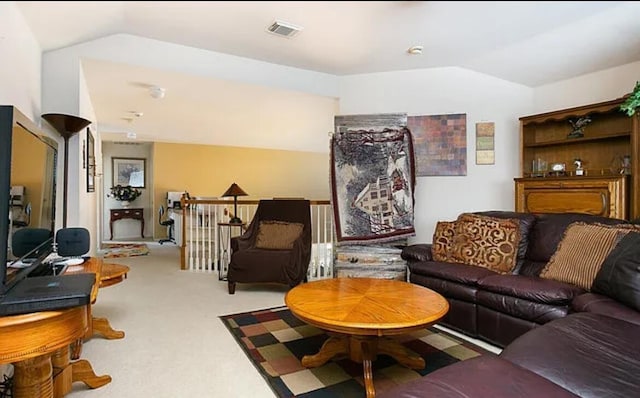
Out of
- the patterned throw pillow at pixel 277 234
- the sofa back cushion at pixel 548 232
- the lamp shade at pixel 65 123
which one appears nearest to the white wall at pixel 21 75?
the lamp shade at pixel 65 123

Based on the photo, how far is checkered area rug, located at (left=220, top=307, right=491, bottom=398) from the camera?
1887mm

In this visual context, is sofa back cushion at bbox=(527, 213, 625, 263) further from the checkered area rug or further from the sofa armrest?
the checkered area rug

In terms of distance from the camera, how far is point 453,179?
3.81 m

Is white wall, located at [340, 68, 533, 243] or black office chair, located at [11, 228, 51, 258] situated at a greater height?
white wall, located at [340, 68, 533, 243]

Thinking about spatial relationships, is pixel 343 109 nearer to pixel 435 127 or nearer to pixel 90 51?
pixel 435 127

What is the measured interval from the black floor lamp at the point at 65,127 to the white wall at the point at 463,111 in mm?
2746

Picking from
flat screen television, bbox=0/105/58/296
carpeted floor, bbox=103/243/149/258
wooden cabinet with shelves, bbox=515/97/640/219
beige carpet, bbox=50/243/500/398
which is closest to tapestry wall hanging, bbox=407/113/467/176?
wooden cabinet with shelves, bbox=515/97/640/219

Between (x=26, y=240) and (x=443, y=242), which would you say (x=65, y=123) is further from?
(x=443, y=242)

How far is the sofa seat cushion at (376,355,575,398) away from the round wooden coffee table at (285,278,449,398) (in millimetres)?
481

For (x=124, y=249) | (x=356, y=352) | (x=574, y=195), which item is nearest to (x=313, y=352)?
(x=356, y=352)

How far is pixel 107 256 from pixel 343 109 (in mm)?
4520

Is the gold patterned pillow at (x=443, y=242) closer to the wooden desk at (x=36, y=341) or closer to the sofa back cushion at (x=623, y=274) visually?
the sofa back cushion at (x=623, y=274)

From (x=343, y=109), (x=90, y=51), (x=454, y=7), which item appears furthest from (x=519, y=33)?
(x=343, y=109)

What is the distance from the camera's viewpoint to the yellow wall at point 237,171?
7.82m
